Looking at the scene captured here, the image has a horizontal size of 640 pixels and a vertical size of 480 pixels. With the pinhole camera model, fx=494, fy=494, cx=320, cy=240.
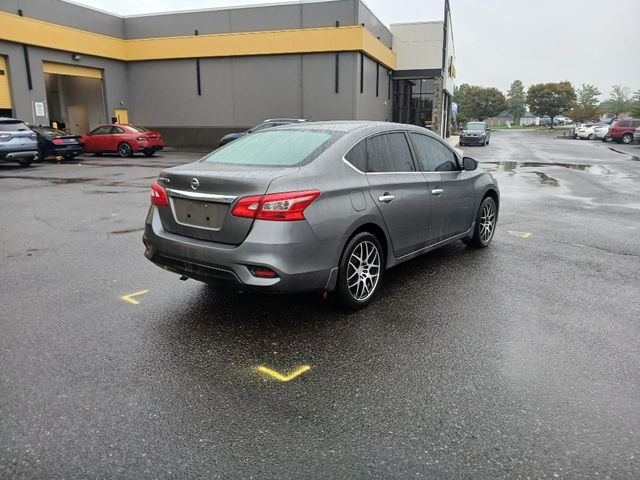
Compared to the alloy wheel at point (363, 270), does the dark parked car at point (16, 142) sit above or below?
above

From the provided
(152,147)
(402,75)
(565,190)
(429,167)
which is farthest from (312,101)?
(429,167)

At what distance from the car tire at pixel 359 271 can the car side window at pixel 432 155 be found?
1.33m

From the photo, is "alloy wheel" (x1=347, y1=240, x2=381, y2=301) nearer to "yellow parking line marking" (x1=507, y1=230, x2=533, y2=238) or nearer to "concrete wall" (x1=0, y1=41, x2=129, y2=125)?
"yellow parking line marking" (x1=507, y1=230, x2=533, y2=238)

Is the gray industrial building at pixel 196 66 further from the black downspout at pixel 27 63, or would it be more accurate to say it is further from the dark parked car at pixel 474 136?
the dark parked car at pixel 474 136

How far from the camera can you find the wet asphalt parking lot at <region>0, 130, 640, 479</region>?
8.39 ft

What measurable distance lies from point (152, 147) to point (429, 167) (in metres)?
19.0

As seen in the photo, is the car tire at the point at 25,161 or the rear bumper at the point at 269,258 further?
the car tire at the point at 25,161

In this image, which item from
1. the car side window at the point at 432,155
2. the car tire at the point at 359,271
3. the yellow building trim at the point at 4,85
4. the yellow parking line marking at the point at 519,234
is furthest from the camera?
the yellow building trim at the point at 4,85

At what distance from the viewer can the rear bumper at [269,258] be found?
3.73 meters

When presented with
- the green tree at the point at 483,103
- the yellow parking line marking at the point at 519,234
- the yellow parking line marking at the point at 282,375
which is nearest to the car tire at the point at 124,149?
the yellow parking line marking at the point at 519,234

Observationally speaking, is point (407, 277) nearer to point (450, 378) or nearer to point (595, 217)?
point (450, 378)

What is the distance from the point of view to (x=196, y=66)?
90.1 ft

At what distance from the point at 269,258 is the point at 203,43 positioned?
26243mm

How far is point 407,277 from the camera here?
554cm
